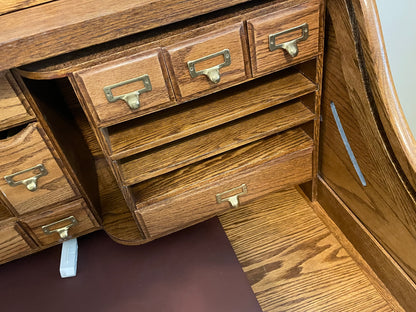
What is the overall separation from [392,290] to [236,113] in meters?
0.70

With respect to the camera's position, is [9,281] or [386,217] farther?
[9,281]

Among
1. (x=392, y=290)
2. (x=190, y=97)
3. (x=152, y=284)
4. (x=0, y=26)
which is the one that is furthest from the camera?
(x=152, y=284)

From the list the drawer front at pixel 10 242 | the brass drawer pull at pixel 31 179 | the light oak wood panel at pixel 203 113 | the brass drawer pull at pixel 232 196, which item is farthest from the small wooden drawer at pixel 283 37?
the drawer front at pixel 10 242

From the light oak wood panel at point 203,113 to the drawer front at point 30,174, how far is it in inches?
7.1

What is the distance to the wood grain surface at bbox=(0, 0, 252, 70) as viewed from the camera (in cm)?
79

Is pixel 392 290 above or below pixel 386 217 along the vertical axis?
below

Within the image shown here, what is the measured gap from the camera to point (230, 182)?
4.00 ft

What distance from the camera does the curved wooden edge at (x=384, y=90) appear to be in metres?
0.87

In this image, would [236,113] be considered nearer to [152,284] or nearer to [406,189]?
[406,189]

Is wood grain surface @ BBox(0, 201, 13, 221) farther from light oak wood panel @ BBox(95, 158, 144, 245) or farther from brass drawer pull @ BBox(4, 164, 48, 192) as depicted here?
light oak wood panel @ BBox(95, 158, 144, 245)

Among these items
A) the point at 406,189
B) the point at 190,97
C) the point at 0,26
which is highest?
the point at 0,26

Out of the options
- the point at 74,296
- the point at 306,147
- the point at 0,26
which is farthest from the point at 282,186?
the point at 0,26

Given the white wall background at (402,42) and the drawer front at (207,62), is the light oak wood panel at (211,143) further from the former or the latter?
the white wall background at (402,42)

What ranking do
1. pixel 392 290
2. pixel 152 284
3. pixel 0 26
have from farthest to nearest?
pixel 152 284 → pixel 392 290 → pixel 0 26
